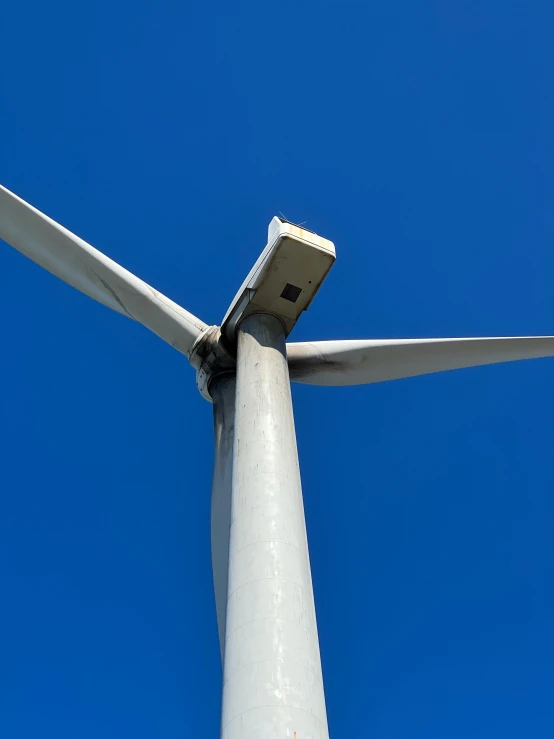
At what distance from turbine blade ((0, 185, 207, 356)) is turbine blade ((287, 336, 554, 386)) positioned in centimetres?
199

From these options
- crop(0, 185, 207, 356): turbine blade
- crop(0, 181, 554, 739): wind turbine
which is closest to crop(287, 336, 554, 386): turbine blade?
crop(0, 181, 554, 739): wind turbine

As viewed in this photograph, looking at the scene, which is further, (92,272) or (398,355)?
(398,355)

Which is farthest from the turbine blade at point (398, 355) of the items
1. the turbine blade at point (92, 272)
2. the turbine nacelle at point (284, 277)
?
the turbine blade at point (92, 272)

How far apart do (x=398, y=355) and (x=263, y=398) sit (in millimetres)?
4218

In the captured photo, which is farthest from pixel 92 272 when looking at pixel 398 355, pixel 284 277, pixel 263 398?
pixel 398 355

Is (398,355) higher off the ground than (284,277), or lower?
lower

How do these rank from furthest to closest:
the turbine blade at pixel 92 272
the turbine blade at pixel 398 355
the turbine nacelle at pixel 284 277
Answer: the turbine blade at pixel 398 355 → the turbine blade at pixel 92 272 → the turbine nacelle at pixel 284 277

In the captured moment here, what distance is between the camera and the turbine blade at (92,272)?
40.6ft

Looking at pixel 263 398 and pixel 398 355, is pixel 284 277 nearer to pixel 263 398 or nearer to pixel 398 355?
pixel 398 355

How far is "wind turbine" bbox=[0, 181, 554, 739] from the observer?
20.5 ft

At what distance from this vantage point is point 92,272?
1249 cm

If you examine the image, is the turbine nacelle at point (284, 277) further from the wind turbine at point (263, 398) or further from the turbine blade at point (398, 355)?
the turbine blade at point (398, 355)

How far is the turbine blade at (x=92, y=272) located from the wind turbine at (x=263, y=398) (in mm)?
22

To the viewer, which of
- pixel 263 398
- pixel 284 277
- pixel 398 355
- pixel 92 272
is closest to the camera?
pixel 263 398
